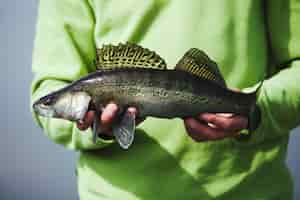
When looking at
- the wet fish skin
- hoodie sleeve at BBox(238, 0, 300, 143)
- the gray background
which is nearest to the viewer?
the wet fish skin

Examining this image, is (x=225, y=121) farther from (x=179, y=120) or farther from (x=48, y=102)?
(x=48, y=102)

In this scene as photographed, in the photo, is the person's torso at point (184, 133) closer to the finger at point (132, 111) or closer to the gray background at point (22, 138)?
the finger at point (132, 111)

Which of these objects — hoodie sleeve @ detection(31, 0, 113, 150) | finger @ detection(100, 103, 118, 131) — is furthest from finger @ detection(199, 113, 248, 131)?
hoodie sleeve @ detection(31, 0, 113, 150)

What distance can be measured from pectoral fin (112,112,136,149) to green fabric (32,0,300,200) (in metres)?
0.11

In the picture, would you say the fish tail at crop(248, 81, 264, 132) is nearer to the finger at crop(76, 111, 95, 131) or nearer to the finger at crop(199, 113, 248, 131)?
the finger at crop(199, 113, 248, 131)

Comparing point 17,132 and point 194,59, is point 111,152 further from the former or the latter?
point 17,132

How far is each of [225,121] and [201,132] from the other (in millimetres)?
32

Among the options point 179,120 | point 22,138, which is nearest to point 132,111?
point 179,120

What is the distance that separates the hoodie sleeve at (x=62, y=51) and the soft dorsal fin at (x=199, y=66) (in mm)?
213

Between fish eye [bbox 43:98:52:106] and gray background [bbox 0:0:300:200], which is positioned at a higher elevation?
fish eye [bbox 43:98:52:106]

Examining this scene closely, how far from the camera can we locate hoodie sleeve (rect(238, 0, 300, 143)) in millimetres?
885

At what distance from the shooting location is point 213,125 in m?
0.80

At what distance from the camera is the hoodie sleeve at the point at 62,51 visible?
3.07 feet

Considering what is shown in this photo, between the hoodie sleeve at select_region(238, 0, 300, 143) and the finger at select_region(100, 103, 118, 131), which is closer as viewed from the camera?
the finger at select_region(100, 103, 118, 131)
